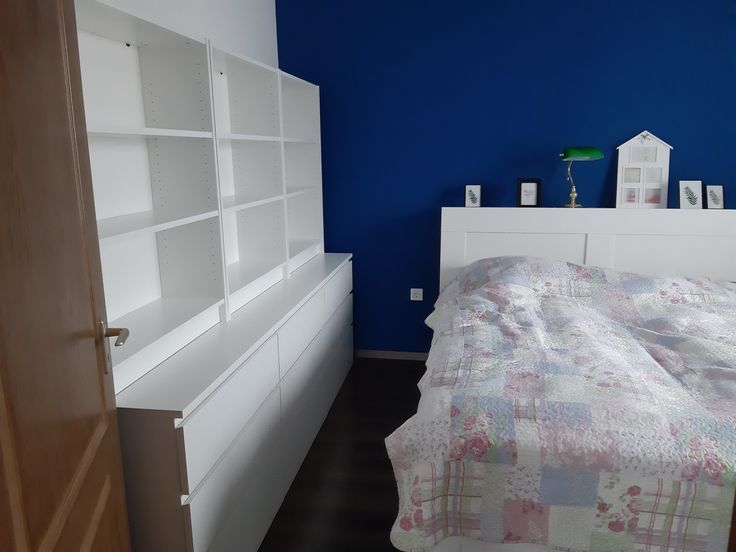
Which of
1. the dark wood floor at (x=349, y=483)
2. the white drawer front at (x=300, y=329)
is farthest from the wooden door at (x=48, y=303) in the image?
the white drawer front at (x=300, y=329)

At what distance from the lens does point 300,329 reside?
2.70 m

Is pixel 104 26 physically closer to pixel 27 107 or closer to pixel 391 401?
pixel 27 107

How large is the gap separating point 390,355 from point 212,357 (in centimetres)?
219

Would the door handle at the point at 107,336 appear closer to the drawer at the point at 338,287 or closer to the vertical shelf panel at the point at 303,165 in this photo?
the drawer at the point at 338,287

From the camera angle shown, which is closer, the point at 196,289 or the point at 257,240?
the point at 196,289

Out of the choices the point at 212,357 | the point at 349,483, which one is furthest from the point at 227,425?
the point at 349,483

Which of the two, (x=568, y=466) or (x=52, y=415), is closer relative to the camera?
(x=52, y=415)

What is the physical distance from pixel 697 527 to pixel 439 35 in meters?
2.90

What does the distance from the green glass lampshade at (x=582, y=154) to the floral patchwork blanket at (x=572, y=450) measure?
1.36 metres

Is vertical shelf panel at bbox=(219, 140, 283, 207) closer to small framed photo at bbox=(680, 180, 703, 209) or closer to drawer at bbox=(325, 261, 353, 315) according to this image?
drawer at bbox=(325, 261, 353, 315)

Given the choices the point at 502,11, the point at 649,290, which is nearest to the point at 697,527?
the point at 649,290

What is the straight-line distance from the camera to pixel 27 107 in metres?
0.88

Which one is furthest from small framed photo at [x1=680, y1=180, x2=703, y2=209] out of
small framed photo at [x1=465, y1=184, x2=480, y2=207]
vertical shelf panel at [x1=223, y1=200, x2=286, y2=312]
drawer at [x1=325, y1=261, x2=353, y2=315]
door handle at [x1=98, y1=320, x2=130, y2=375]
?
door handle at [x1=98, y1=320, x2=130, y2=375]

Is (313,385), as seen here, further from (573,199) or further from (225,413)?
(573,199)
